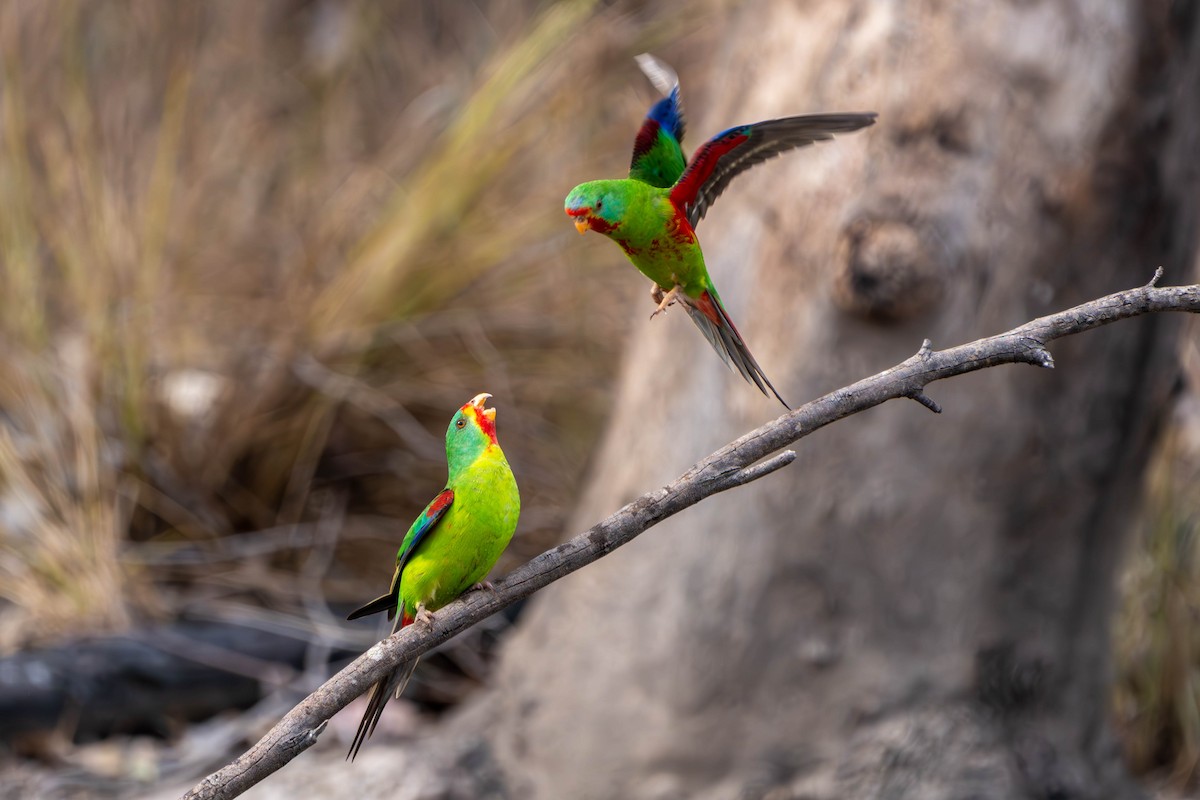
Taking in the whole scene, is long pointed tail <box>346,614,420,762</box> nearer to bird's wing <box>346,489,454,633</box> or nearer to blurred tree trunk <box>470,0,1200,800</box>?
bird's wing <box>346,489,454,633</box>

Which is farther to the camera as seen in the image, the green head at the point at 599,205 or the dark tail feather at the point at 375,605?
the dark tail feather at the point at 375,605

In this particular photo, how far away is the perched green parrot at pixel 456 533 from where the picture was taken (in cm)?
108

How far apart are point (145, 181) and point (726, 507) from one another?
3117 millimetres

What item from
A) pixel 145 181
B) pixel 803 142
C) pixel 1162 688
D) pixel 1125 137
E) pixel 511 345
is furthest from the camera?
pixel 145 181

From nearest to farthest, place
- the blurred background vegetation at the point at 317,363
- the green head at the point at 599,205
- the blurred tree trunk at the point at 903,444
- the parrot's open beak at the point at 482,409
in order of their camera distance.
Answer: the green head at the point at 599,205 < the parrot's open beak at the point at 482,409 < the blurred tree trunk at the point at 903,444 < the blurred background vegetation at the point at 317,363

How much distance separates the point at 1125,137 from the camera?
10.1 feet

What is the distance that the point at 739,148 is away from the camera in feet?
3.43

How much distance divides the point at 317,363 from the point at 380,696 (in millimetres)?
3365

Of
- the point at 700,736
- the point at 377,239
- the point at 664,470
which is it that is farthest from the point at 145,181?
the point at 700,736

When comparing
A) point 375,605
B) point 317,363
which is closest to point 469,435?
point 375,605

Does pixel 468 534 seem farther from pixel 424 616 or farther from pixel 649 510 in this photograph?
pixel 649 510

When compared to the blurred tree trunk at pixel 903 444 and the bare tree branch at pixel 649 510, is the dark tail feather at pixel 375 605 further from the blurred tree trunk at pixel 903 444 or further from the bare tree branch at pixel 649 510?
the blurred tree trunk at pixel 903 444

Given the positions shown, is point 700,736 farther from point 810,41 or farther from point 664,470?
point 810,41

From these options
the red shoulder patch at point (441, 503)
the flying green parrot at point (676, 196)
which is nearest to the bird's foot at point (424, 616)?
the red shoulder patch at point (441, 503)
